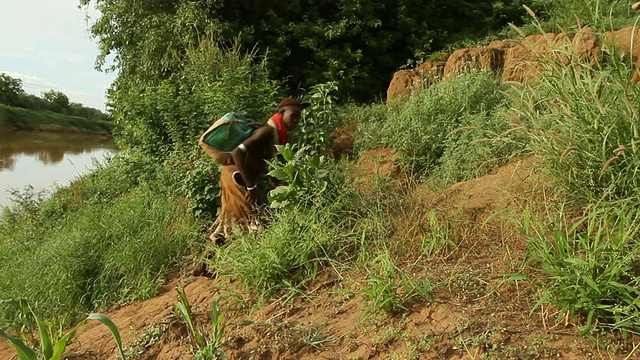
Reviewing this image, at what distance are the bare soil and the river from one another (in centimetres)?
753

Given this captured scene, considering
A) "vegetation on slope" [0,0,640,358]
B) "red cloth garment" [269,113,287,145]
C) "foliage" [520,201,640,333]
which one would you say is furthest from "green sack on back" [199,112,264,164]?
"foliage" [520,201,640,333]

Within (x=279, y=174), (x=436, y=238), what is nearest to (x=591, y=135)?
(x=436, y=238)

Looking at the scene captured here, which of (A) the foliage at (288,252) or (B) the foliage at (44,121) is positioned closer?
(A) the foliage at (288,252)

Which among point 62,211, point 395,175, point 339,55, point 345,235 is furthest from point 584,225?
point 339,55

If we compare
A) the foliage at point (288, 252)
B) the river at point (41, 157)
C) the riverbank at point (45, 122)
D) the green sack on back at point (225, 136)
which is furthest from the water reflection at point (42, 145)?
the foliage at point (288, 252)

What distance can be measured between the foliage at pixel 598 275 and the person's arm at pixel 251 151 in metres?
2.40

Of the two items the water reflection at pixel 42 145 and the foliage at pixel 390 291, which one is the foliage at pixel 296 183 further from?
the water reflection at pixel 42 145

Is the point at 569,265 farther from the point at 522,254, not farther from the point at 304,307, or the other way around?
the point at 304,307

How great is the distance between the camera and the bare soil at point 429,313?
2.28 m

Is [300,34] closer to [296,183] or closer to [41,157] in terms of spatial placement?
[296,183]

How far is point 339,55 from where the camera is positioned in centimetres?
1027

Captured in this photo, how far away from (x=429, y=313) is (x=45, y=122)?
41019 mm

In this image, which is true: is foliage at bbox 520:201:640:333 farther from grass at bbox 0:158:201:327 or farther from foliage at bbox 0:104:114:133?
foliage at bbox 0:104:114:133

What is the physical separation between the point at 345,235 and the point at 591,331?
162 centimetres
